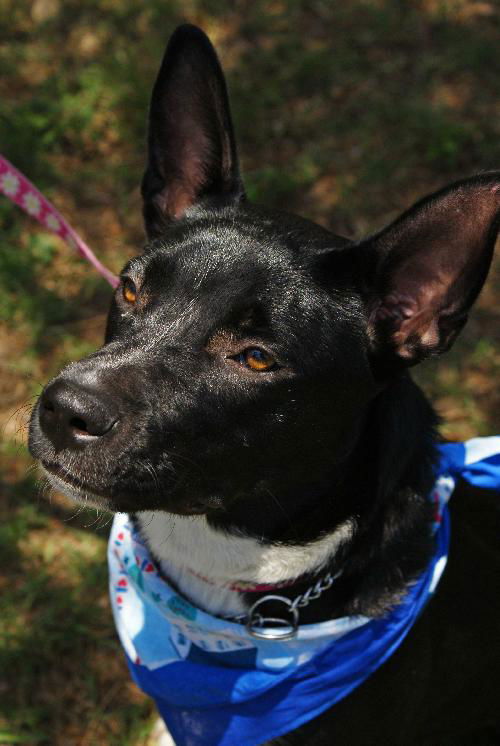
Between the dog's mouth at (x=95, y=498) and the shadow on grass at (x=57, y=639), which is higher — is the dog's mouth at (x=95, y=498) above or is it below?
above

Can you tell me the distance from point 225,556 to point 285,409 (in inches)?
26.1

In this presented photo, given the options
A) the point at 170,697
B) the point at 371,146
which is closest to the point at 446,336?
the point at 170,697

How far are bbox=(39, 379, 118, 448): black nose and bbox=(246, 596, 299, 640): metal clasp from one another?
1.00 metres

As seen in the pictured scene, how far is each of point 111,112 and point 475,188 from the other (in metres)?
4.32

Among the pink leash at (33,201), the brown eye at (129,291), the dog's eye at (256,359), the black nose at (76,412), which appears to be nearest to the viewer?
the black nose at (76,412)

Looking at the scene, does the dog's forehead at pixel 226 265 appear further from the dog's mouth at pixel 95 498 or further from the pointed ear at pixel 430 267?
the dog's mouth at pixel 95 498

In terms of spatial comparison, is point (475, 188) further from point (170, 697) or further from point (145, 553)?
point (170, 697)

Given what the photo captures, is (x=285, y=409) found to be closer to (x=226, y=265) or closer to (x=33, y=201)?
(x=226, y=265)

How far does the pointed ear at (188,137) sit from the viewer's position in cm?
281

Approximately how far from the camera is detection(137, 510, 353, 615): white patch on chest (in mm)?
2881

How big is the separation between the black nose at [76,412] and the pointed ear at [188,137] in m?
1.01

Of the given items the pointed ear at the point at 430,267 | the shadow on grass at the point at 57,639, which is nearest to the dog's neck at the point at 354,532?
the pointed ear at the point at 430,267

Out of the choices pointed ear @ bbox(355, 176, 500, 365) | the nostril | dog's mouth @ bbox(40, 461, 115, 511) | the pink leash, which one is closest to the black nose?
the nostril

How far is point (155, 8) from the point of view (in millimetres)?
6566
